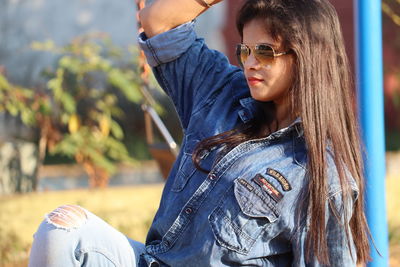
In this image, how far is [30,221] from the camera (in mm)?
4262

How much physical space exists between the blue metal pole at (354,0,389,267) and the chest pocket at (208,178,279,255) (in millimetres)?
653

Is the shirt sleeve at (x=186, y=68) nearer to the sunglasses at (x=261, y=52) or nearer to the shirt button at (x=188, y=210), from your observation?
the sunglasses at (x=261, y=52)

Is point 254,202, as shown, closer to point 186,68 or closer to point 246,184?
point 246,184

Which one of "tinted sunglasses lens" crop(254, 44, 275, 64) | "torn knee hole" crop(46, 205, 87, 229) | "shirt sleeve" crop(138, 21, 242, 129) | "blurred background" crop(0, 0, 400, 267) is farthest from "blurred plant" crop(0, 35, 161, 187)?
"tinted sunglasses lens" crop(254, 44, 275, 64)

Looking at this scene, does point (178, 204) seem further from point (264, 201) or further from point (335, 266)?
point (335, 266)

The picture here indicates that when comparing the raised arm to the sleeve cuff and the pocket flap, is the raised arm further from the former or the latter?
the pocket flap

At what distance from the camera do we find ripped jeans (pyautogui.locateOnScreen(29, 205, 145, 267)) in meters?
1.85

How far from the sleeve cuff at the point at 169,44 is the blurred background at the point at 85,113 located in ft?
3.01

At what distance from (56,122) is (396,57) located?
3237mm

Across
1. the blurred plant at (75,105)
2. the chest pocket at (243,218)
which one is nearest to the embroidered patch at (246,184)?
the chest pocket at (243,218)

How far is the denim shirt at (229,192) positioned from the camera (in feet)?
6.01

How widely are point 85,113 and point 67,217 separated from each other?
420 cm

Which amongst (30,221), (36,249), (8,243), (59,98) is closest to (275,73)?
(36,249)

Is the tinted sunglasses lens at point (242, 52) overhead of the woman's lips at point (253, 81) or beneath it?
overhead
